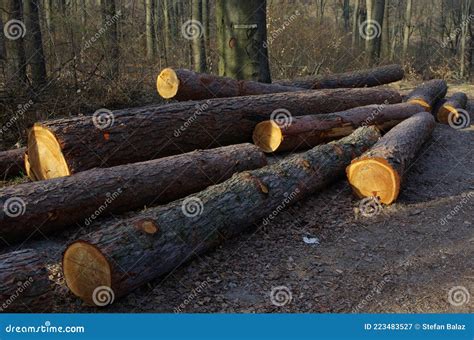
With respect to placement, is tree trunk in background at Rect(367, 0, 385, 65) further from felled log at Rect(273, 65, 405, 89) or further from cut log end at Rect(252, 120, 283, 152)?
cut log end at Rect(252, 120, 283, 152)

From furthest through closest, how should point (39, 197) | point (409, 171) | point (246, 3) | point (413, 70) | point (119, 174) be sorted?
point (413, 70)
point (246, 3)
point (409, 171)
point (119, 174)
point (39, 197)

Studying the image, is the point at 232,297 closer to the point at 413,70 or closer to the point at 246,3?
the point at 246,3

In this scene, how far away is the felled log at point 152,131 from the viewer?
549 cm

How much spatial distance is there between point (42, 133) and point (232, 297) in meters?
3.16

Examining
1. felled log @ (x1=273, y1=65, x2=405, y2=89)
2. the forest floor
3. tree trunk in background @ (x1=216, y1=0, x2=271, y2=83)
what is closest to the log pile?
the forest floor

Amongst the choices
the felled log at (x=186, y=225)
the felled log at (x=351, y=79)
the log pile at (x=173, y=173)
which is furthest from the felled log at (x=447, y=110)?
the felled log at (x=186, y=225)

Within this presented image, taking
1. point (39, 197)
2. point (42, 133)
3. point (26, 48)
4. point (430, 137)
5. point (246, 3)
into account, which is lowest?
point (430, 137)

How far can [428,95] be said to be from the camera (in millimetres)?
10117

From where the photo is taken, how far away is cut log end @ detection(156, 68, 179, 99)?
7233 mm

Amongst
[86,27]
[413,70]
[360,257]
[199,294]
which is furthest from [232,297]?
[413,70]

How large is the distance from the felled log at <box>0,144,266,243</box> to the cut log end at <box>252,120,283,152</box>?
1.06 metres

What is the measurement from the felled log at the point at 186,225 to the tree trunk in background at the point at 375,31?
11.0m

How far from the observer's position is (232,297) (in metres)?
3.95

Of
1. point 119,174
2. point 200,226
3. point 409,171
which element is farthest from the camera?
point 409,171
